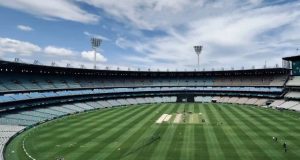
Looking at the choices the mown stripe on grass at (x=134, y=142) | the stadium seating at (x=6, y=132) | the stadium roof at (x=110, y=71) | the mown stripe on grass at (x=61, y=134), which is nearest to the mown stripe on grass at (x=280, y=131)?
the mown stripe on grass at (x=134, y=142)

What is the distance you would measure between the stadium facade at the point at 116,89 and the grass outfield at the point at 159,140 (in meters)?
5.98

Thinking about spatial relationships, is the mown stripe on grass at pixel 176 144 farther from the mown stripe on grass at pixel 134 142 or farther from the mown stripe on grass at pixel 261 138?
the mown stripe on grass at pixel 261 138

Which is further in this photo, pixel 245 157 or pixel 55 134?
pixel 55 134

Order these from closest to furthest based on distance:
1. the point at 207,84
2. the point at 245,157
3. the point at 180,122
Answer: the point at 245,157, the point at 180,122, the point at 207,84

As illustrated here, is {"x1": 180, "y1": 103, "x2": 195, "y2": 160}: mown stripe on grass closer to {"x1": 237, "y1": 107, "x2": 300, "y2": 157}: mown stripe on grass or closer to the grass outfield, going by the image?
the grass outfield

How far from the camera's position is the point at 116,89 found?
4154 inches

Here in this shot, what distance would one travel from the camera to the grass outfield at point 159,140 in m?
35.8

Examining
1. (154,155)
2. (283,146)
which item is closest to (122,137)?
(154,155)

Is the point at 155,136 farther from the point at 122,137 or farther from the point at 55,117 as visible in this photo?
the point at 55,117

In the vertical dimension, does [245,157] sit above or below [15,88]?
below

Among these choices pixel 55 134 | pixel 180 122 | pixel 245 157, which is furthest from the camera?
pixel 180 122

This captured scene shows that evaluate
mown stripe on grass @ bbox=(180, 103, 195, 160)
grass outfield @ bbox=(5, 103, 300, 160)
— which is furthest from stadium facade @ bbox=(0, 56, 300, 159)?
mown stripe on grass @ bbox=(180, 103, 195, 160)

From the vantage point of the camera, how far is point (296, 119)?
61125 millimetres

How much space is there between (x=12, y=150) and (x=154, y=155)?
1937 centimetres
